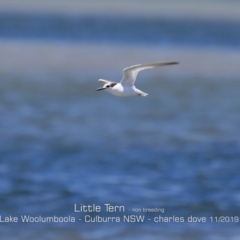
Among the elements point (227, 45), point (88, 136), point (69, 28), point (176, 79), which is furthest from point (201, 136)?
point (69, 28)

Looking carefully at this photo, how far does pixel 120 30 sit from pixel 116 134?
28.7 m

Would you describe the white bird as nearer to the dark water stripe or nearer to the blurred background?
the blurred background

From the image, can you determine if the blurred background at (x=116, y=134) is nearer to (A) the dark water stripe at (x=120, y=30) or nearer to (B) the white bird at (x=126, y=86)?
(A) the dark water stripe at (x=120, y=30)

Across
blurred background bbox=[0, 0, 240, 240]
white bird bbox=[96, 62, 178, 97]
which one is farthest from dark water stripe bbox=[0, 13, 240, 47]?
white bird bbox=[96, 62, 178, 97]

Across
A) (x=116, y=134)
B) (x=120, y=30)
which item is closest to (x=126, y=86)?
(x=116, y=134)

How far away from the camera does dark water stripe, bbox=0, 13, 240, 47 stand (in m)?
46.9

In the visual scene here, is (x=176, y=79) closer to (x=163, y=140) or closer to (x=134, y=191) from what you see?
(x=163, y=140)

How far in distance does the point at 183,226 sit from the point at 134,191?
211 cm

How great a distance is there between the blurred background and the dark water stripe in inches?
12.2

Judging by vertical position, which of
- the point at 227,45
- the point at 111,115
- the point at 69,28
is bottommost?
the point at 111,115

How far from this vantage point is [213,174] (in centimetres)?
1870

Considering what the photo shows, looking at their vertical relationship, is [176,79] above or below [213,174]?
above

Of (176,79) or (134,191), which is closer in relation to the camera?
(134,191)

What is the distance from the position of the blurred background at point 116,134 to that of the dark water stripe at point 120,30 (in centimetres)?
31
